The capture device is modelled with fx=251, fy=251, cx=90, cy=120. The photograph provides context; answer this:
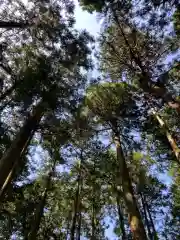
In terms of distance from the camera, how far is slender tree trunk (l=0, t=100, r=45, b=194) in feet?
23.2

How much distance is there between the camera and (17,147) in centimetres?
798

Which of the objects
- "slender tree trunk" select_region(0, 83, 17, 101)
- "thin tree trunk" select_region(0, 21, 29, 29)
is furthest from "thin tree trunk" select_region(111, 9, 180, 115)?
"slender tree trunk" select_region(0, 83, 17, 101)

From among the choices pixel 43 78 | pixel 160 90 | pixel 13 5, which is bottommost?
pixel 160 90

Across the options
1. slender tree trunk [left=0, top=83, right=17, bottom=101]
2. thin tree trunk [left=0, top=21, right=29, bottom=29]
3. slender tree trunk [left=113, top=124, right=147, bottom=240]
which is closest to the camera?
slender tree trunk [left=113, top=124, right=147, bottom=240]

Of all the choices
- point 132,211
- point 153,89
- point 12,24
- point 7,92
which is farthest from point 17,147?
point 153,89

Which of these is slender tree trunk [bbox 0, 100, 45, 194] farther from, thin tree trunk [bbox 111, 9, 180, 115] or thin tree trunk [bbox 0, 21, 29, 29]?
thin tree trunk [bbox 111, 9, 180, 115]

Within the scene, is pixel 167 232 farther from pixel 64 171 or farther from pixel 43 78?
pixel 43 78

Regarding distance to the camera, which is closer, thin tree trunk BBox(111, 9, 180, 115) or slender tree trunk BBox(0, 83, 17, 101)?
thin tree trunk BBox(111, 9, 180, 115)

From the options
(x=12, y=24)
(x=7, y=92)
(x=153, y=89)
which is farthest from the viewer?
(x=7, y=92)

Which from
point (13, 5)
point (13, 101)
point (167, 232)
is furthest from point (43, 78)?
point (167, 232)

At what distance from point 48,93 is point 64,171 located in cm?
612

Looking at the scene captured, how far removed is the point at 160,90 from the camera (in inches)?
378

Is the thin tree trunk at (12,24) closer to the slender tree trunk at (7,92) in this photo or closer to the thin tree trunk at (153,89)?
the slender tree trunk at (7,92)

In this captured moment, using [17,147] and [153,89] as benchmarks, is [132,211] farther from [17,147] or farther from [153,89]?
[153,89]
